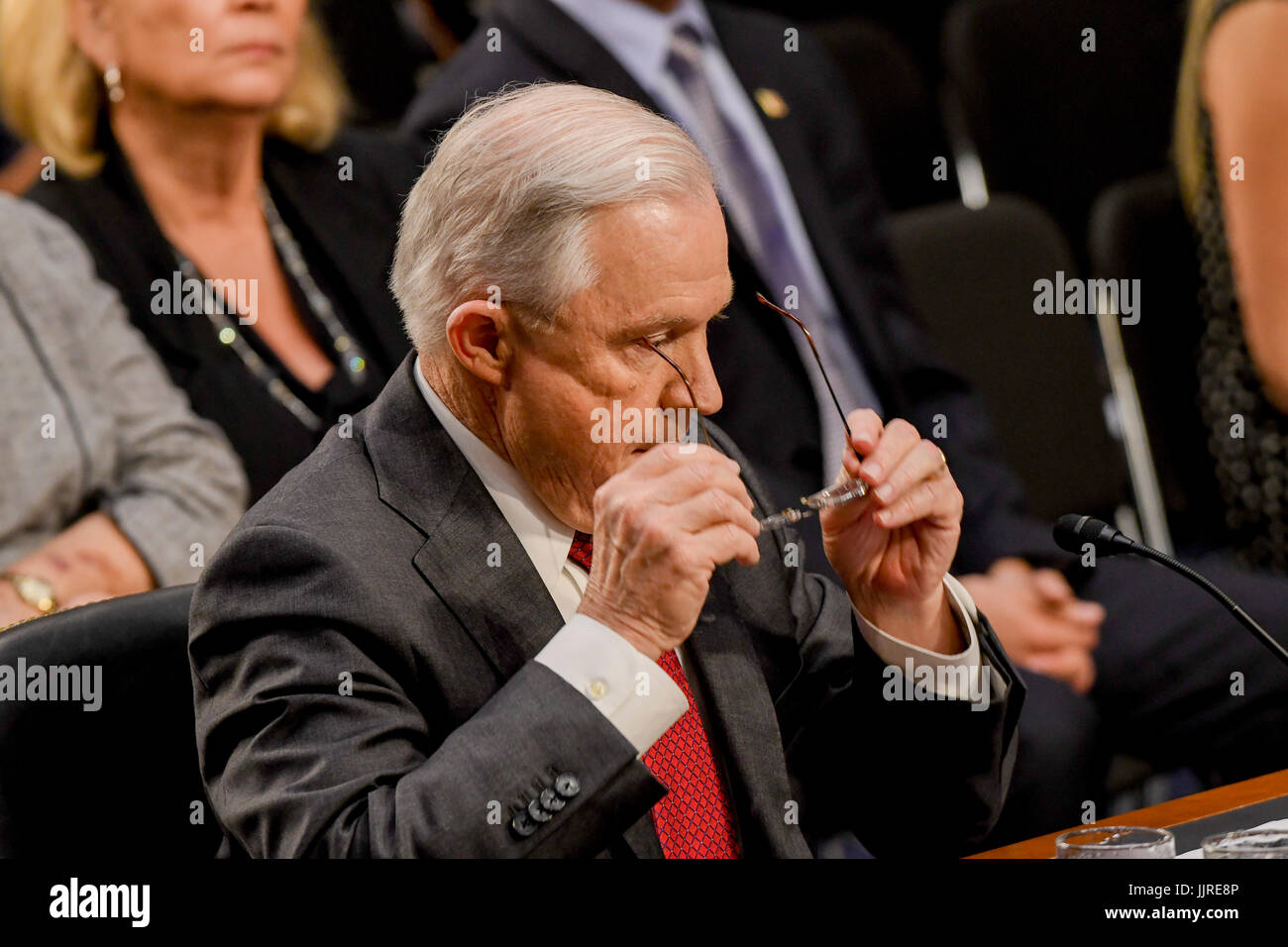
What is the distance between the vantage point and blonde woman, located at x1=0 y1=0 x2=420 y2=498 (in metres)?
2.28

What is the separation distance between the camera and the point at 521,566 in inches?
54.4

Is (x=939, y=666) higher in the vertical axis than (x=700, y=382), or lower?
lower

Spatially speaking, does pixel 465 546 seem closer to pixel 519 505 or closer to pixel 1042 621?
pixel 519 505

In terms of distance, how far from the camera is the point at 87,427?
2.13m

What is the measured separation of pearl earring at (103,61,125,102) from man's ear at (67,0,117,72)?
13 mm

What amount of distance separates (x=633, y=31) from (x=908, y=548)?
3.98ft

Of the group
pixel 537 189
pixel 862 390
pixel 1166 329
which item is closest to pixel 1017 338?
pixel 1166 329

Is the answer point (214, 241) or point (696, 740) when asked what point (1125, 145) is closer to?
point (214, 241)

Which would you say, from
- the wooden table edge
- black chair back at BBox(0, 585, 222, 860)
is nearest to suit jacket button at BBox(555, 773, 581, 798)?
the wooden table edge

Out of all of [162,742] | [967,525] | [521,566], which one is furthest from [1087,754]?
[162,742]

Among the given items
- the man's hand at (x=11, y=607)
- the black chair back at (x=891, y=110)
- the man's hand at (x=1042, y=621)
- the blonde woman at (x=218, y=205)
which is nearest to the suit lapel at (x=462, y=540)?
the man's hand at (x=11, y=607)

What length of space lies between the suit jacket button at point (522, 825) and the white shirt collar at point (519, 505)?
0.26 metres

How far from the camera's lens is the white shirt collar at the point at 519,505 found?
4.68 ft
